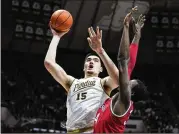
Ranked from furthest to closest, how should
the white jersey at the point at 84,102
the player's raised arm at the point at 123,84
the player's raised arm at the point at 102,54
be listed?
the white jersey at the point at 84,102, the player's raised arm at the point at 102,54, the player's raised arm at the point at 123,84

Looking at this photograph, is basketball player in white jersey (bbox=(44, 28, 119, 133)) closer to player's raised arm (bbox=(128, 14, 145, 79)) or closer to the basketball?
the basketball

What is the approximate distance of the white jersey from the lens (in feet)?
13.9

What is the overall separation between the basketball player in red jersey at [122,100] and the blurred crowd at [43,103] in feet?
28.9

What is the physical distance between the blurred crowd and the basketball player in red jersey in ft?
28.9

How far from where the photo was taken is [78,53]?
56.0ft

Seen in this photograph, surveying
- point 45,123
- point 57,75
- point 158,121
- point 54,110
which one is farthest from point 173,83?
point 57,75

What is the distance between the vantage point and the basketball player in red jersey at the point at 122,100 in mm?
3285

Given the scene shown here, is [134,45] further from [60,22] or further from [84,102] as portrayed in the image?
[60,22]

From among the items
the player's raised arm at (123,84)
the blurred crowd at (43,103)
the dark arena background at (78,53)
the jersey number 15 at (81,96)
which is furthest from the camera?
the dark arena background at (78,53)

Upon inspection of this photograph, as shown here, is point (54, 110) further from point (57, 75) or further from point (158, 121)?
point (57, 75)

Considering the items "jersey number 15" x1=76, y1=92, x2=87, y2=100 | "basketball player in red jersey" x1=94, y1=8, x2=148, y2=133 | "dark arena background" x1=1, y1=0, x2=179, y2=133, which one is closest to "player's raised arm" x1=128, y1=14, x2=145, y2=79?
"basketball player in red jersey" x1=94, y1=8, x2=148, y2=133

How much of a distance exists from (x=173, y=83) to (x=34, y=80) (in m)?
5.79

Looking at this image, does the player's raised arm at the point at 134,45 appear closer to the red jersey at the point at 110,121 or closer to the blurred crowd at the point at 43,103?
the red jersey at the point at 110,121

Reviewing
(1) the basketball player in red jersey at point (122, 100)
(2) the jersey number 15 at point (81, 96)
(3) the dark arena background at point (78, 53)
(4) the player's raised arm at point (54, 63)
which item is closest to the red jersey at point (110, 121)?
(1) the basketball player in red jersey at point (122, 100)
